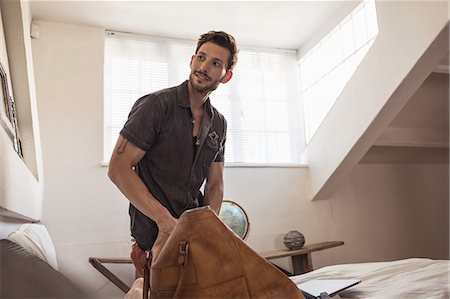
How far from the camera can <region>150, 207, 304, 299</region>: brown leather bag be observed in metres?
0.77

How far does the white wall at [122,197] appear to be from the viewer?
8.84 feet

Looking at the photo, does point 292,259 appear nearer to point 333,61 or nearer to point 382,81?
point 382,81

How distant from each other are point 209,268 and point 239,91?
2738mm

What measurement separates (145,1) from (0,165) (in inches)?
78.8

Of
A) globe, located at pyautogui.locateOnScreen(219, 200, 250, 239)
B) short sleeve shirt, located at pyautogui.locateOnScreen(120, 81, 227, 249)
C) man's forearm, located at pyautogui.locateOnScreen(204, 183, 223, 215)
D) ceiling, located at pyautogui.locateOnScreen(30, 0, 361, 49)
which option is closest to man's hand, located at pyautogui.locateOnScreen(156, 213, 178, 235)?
short sleeve shirt, located at pyautogui.locateOnScreen(120, 81, 227, 249)

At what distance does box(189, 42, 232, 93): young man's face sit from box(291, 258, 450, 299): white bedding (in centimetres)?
90

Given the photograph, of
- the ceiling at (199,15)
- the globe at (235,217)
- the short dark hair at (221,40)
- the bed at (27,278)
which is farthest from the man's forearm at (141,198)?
the ceiling at (199,15)

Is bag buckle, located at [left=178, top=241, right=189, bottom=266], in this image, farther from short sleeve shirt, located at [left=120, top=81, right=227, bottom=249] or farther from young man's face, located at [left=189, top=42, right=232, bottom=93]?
young man's face, located at [left=189, top=42, right=232, bottom=93]

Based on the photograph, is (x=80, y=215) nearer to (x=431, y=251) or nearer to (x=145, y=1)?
(x=145, y=1)

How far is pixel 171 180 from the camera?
115 centimetres

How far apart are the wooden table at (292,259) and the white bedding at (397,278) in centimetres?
99

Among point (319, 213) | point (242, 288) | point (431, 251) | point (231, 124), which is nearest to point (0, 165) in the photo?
point (242, 288)

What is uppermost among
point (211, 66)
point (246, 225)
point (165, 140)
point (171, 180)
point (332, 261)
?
point (211, 66)

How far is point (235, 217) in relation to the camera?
9.75ft
